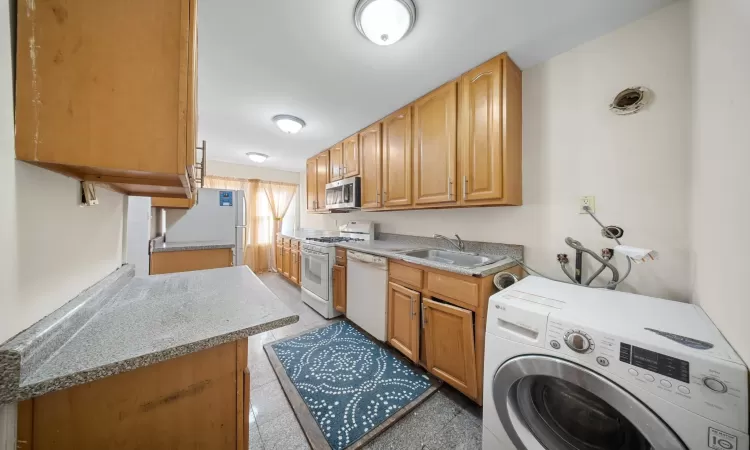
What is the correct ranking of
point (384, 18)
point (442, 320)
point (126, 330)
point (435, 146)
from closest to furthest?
1. point (126, 330)
2. point (384, 18)
3. point (442, 320)
4. point (435, 146)

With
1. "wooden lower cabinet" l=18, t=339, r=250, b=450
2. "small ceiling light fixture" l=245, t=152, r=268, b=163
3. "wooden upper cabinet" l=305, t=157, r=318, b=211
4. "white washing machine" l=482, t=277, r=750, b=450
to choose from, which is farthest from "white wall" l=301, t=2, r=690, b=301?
"small ceiling light fixture" l=245, t=152, r=268, b=163

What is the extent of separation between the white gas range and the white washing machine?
1863mm

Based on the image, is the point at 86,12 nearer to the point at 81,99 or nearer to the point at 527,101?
the point at 81,99

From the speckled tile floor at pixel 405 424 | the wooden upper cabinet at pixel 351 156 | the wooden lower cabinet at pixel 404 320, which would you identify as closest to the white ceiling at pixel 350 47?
the wooden upper cabinet at pixel 351 156

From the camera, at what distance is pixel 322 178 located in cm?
358

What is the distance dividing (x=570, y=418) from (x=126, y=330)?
164cm

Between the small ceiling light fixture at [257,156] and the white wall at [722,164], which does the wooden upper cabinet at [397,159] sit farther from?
the small ceiling light fixture at [257,156]

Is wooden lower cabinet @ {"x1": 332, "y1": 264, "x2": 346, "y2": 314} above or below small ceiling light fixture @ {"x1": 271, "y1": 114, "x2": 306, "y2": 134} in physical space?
below

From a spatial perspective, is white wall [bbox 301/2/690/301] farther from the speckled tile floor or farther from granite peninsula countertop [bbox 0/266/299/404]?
granite peninsula countertop [bbox 0/266/299/404]

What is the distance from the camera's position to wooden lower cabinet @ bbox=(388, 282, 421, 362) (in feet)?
5.66

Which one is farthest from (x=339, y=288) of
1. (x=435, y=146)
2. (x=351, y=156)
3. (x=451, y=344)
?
(x=435, y=146)

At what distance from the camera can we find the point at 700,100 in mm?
1020

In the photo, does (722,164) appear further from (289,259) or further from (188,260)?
(289,259)

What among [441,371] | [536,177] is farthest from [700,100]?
[441,371]
